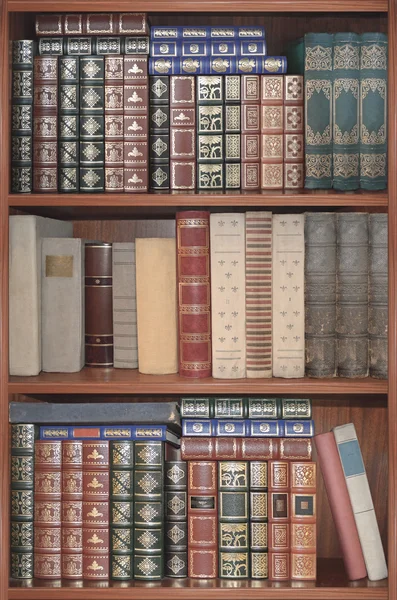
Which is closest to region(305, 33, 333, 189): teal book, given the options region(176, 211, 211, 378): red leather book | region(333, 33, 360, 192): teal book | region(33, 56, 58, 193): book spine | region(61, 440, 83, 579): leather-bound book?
region(333, 33, 360, 192): teal book

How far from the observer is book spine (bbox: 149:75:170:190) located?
1.57 m

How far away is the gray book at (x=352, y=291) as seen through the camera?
158cm

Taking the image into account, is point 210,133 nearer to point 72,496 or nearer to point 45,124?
point 45,124

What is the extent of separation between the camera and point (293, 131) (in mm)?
1572

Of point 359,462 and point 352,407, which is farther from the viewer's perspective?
point 352,407

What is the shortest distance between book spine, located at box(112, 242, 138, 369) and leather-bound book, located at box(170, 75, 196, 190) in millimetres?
175

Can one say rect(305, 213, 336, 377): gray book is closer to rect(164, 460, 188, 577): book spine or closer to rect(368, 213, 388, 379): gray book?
rect(368, 213, 388, 379): gray book

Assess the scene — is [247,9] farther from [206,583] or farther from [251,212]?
[206,583]

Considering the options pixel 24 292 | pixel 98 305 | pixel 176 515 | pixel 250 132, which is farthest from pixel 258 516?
pixel 250 132

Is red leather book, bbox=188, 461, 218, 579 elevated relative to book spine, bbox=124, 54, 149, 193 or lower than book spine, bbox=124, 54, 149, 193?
lower

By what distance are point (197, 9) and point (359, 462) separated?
934mm

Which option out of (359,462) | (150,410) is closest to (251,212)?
(150,410)

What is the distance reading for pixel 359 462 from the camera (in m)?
1.61

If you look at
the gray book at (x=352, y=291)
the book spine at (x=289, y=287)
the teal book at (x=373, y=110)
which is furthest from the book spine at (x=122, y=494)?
the teal book at (x=373, y=110)
